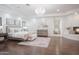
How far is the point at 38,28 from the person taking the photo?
2.49 m

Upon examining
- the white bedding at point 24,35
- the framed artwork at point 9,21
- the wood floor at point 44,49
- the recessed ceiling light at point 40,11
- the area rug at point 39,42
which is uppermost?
the recessed ceiling light at point 40,11

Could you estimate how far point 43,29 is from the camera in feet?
8.23

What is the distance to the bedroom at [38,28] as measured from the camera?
7.89 feet

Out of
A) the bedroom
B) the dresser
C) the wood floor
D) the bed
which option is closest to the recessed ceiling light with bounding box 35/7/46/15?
the bedroom

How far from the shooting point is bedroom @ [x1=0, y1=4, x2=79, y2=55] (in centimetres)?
241

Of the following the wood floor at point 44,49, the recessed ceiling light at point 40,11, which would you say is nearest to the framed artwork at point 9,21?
the wood floor at point 44,49

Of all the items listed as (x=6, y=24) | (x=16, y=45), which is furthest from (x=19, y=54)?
(x=6, y=24)

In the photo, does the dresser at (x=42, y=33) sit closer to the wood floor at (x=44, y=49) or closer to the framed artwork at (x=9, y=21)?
the wood floor at (x=44, y=49)

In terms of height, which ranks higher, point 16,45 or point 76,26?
point 76,26

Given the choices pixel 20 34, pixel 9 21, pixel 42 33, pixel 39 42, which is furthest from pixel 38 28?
pixel 9 21

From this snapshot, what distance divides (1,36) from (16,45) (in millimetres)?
424

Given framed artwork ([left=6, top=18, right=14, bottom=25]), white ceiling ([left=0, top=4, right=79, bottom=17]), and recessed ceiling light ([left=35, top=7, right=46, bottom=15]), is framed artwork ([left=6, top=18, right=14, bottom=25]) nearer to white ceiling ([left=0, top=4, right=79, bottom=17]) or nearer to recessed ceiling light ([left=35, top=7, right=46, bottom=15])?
white ceiling ([left=0, top=4, right=79, bottom=17])

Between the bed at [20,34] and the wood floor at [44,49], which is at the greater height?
the bed at [20,34]
